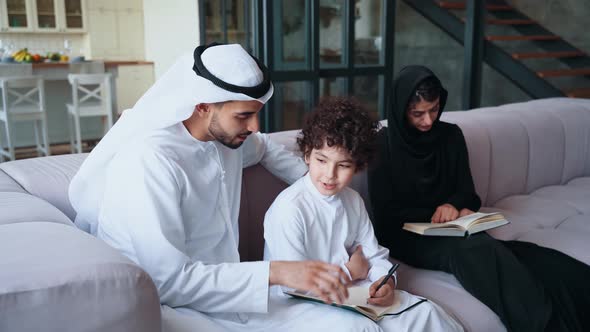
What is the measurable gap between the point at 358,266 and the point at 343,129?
413 mm

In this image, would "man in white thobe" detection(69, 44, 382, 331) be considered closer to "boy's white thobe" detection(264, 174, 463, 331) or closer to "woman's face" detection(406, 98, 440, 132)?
"boy's white thobe" detection(264, 174, 463, 331)

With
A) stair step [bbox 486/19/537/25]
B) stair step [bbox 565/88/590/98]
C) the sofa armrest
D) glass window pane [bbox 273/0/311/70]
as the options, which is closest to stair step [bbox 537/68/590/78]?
stair step [bbox 565/88/590/98]

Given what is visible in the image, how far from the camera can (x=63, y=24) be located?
8.59m

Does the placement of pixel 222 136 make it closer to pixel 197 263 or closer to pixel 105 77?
pixel 197 263

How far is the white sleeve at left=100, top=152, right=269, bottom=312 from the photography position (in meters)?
1.34

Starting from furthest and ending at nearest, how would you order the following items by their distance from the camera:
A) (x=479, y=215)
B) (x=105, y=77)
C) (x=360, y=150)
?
(x=105, y=77) → (x=479, y=215) → (x=360, y=150)

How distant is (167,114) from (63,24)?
26.4ft

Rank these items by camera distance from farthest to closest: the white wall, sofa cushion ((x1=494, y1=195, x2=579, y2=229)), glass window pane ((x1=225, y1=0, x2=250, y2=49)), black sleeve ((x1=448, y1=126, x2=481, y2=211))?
the white wall, glass window pane ((x1=225, y1=0, x2=250, y2=49)), sofa cushion ((x1=494, y1=195, x2=579, y2=229)), black sleeve ((x1=448, y1=126, x2=481, y2=211))

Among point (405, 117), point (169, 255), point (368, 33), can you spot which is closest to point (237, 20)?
point (368, 33)

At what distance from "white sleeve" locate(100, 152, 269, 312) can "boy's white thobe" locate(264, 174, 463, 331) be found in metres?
0.23

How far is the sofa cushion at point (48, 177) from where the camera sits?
5.75 feet

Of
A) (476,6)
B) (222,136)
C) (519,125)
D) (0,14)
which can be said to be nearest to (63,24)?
(0,14)

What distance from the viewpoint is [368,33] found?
4352 millimetres

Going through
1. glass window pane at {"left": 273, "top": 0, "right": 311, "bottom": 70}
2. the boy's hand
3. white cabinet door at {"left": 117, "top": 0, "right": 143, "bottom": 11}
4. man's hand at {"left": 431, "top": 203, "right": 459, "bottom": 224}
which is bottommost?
the boy's hand
